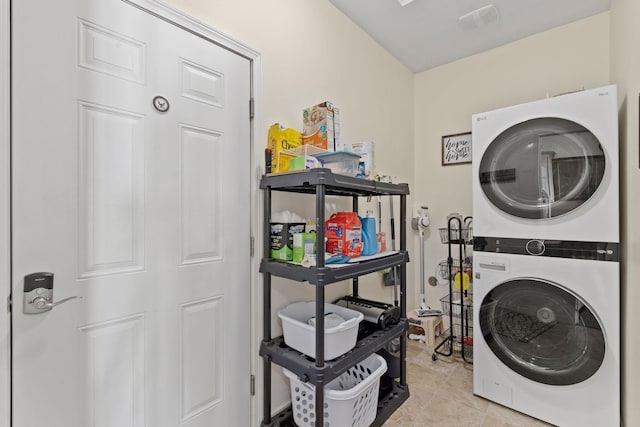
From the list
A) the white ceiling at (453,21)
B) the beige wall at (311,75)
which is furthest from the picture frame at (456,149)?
the white ceiling at (453,21)

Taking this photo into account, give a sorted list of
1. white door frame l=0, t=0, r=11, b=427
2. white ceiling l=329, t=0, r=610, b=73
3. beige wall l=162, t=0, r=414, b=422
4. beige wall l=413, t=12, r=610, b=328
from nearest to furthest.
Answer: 1. white door frame l=0, t=0, r=11, b=427
2. beige wall l=162, t=0, r=414, b=422
3. white ceiling l=329, t=0, r=610, b=73
4. beige wall l=413, t=12, r=610, b=328

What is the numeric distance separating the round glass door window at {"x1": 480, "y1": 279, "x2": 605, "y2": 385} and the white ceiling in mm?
1937

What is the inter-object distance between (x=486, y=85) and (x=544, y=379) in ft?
7.74

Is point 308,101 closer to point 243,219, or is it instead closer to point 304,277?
point 243,219

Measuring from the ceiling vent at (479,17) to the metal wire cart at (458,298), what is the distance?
1535mm

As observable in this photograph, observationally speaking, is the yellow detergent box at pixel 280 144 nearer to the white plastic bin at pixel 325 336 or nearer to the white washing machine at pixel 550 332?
the white plastic bin at pixel 325 336

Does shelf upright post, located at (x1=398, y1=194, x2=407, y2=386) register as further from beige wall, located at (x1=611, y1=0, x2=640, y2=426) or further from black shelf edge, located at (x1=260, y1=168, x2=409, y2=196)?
Result: beige wall, located at (x1=611, y1=0, x2=640, y2=426)

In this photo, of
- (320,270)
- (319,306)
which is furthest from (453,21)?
(319,306)

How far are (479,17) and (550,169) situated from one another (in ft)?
4.23

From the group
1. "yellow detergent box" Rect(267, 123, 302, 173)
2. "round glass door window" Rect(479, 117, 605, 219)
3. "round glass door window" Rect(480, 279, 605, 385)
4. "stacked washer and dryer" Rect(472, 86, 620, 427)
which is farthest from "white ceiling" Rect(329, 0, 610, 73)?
"round glass door window" Rect(480, 279, 605, 385)

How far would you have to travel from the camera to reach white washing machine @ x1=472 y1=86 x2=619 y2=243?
1526 millimetres

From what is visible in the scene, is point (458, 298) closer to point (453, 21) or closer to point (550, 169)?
point (550, 169)

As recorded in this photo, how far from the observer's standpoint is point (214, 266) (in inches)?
54.2

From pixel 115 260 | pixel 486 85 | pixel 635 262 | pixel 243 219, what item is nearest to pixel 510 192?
pixel 635 262
